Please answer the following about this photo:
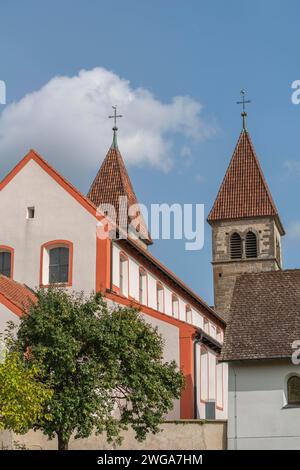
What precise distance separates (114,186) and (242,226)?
55.6 ft

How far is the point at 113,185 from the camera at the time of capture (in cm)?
6912

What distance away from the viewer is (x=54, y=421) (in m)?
28.5

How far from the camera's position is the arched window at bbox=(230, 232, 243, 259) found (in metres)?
80.6

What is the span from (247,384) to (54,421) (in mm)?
8799

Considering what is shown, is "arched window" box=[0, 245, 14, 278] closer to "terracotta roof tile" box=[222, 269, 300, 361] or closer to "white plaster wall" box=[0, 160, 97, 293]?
"white plaster wall" box=[0, 160, 97, 293]

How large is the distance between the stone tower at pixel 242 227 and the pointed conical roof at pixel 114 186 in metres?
13.8

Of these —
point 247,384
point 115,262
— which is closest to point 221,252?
point 115,262

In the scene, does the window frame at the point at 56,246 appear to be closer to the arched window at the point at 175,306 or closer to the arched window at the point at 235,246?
the arched window at the point at 175,306

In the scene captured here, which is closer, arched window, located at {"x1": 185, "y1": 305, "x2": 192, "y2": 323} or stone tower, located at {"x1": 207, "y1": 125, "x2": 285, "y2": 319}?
arched window, located at {"x1": 185, "y1": 305, "x2": 192, "y2": 323}

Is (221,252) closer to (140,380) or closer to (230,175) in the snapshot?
(230,175)

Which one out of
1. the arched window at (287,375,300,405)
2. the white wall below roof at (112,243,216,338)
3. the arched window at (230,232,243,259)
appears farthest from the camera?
the arched window at (230,232,243,259)

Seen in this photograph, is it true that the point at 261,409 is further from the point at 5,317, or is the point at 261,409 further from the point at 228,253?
the point at 228,253

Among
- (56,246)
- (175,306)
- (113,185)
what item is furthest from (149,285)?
(113,185)

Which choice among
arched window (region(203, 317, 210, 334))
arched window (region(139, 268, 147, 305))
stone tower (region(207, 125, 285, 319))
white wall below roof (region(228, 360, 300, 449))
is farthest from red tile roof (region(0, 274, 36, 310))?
stone tower (region(207, 125, 285, 319))
